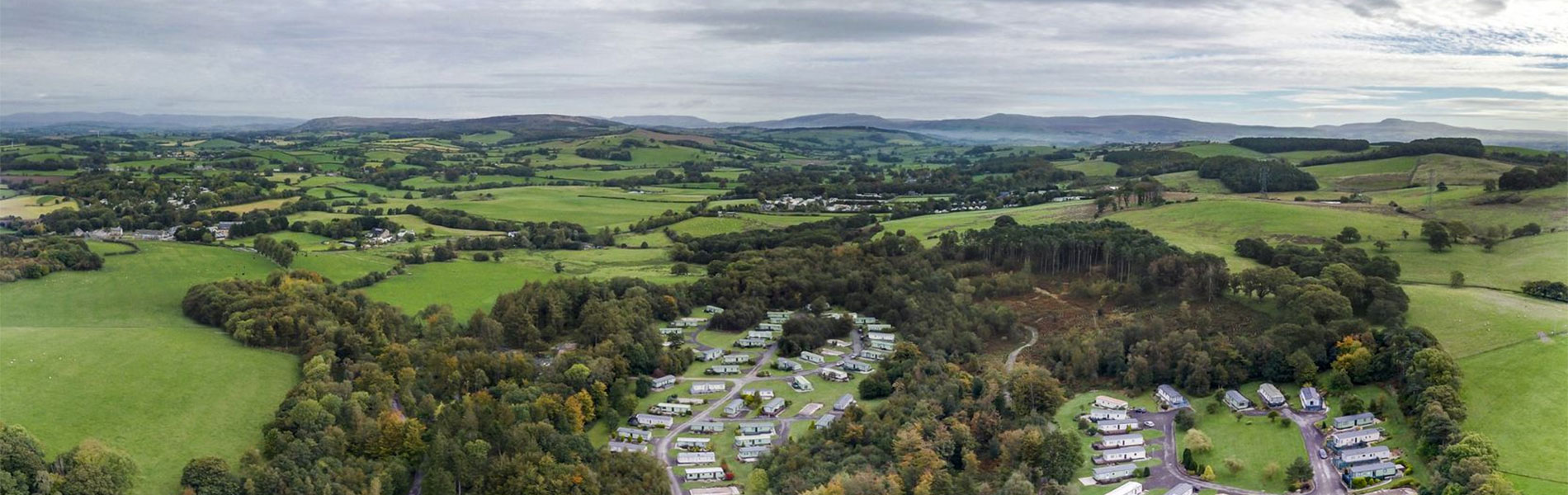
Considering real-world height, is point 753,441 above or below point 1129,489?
below

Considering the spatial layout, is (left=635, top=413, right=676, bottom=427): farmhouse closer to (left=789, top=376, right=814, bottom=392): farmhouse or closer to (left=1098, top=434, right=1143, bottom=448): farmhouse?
(left=789, top=376, right=814, bottom=392): farmhouse

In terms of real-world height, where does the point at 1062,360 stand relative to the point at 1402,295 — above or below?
below

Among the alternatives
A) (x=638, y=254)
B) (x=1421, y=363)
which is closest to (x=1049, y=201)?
(x=638, y=254)

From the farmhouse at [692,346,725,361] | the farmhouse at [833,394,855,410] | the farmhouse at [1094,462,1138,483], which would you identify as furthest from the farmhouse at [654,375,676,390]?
the farmhouse at [1094,462,1138,483]

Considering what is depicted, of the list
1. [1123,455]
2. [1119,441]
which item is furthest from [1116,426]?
[1123,455]

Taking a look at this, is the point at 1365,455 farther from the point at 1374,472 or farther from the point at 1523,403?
the point at 1523,403

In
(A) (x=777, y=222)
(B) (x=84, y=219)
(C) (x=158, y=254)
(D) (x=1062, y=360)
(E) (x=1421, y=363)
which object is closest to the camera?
(E) (x=1421, y=363)

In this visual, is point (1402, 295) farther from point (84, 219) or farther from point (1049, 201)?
point (84, 219)
